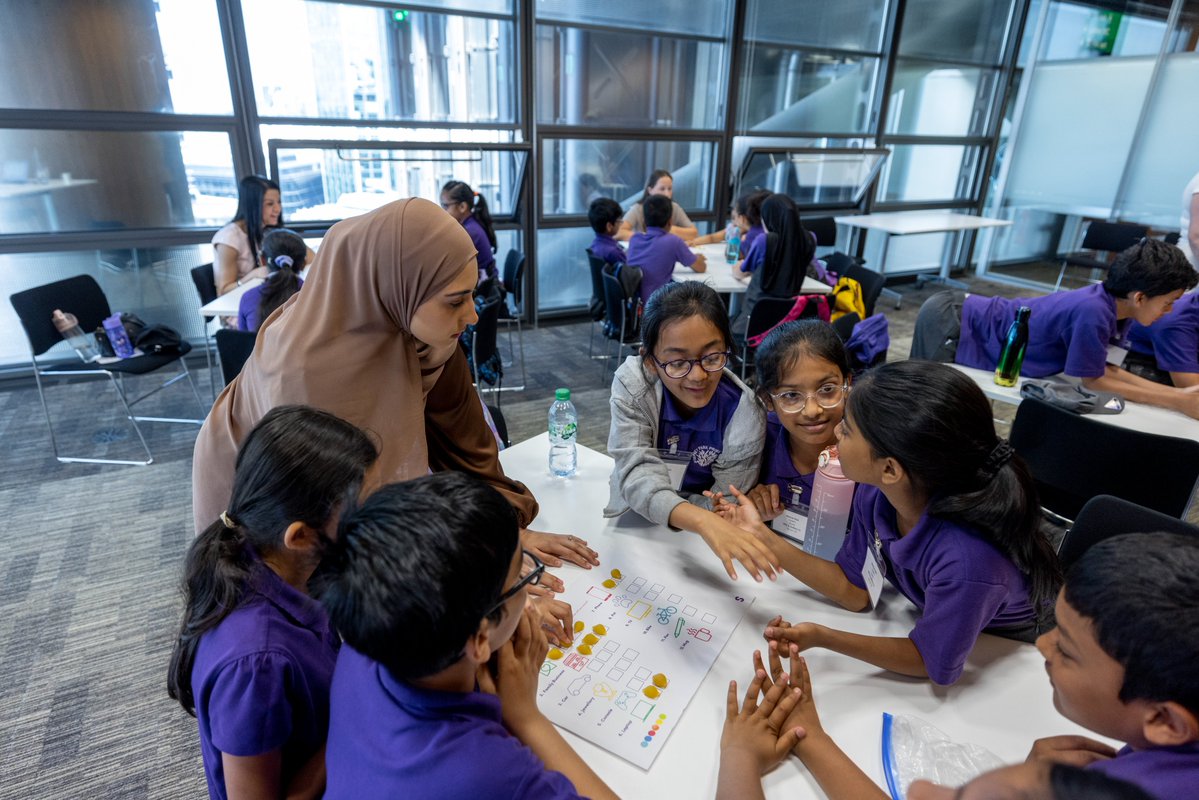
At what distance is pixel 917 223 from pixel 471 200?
14.7ft

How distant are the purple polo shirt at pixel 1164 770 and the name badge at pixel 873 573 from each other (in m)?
0.51

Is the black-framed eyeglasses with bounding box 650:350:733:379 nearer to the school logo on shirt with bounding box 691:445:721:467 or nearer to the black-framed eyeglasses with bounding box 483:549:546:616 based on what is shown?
the school logo on shirt with bounding box 691:445:721:467

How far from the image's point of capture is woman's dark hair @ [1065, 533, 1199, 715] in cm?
64

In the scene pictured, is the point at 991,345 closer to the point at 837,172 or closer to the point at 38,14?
the point at 837,172

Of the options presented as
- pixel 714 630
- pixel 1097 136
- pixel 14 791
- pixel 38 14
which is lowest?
pixel 14 791

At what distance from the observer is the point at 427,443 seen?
1528mm

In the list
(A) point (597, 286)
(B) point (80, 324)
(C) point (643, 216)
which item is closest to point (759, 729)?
(A) point (597, 286)

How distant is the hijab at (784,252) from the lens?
3.73 metres

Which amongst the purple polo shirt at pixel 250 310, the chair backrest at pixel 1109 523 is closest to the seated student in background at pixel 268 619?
the chair backrest at pixel 1109 523

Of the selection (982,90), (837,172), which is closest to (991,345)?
(837,172)

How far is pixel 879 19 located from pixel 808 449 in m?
6.42

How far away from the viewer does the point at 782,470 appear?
1624 millimetres

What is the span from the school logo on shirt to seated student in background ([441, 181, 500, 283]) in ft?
8.92

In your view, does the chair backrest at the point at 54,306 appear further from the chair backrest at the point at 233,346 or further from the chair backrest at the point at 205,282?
the chair backrest at the point at 233,346
